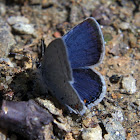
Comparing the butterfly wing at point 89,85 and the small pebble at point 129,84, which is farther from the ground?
the butterfly wing at point 89,85

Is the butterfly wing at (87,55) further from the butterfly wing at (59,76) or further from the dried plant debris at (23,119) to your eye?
the dried plant debris at (23,119)

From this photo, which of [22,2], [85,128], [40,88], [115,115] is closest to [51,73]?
[40,88]

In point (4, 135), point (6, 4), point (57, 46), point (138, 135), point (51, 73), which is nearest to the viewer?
point (57, 46)

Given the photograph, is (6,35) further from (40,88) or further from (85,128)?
(85,128)

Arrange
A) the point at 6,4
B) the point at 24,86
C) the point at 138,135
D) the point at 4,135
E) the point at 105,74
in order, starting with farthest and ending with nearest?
the point at 6,4
the point at 105,74
the point at 24,86
the point at 138,135
the point at 4,135

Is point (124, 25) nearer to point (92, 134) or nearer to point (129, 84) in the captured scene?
point (129, 84)

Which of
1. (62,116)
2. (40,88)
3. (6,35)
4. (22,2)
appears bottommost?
(62,116)

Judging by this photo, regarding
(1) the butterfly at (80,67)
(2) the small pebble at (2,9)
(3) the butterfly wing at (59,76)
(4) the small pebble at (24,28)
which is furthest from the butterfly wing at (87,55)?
(2) the small pebble at (2,9)

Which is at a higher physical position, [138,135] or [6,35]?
[6,35]

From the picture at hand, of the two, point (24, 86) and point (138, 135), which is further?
point (24, 86)
